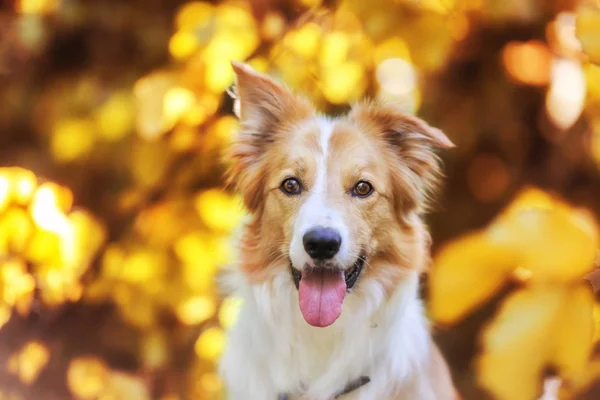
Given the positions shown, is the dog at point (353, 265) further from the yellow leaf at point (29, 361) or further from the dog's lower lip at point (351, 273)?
the yellow leaf at point (29, 361)

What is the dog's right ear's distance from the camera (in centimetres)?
171

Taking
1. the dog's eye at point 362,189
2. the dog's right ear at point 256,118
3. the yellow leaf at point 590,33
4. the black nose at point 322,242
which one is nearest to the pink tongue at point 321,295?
the black nose at point 322,242

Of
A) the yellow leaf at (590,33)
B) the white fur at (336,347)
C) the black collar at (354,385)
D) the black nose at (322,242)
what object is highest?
the yellow leaf at (590,33)

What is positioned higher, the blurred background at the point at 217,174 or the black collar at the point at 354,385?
the blurred background at the point at 217,174

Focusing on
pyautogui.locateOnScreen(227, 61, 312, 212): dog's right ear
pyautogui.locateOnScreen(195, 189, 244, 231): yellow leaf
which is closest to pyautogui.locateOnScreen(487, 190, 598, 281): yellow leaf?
pyautogui.locateOnScreen(227, 61, 312, 212): dog's right ear

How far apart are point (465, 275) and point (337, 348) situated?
45 centimetres

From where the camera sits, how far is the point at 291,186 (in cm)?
166

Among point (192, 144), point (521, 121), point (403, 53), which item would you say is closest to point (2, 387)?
point (192, 144)

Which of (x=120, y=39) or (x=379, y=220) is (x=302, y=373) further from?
(x=120, y=39)

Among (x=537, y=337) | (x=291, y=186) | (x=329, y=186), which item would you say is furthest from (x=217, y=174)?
(x=537, y=337)

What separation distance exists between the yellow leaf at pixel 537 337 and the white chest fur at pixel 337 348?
24cm

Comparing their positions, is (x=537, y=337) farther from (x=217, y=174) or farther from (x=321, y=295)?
(x=217, y=174)

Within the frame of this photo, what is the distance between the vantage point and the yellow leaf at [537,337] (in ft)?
5.08

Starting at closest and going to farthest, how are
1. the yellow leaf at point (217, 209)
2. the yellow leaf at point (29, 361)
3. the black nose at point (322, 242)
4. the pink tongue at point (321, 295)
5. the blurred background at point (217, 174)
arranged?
the black nose at point (322, 242) < the pink tongue at point (321, 295) < the blurred background at point (217, 174) < the yellow leaf at point (217, 209) < the yellow leaf at point (29, 361)
